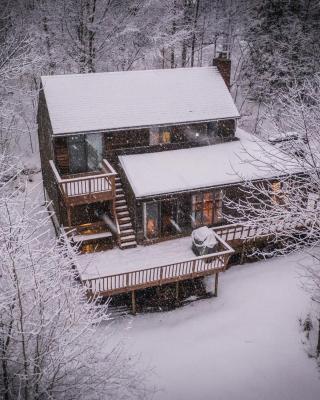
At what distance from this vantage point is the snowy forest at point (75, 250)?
1012 cm

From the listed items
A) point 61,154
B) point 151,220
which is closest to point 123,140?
point 61,154

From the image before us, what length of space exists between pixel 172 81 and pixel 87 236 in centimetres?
1020

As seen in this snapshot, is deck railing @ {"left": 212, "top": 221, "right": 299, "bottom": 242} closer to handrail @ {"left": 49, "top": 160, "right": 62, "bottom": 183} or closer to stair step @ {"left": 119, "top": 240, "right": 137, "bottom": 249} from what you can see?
stair step @ {"left": 119, "top": 240, "right": 137, "bottom": 249}

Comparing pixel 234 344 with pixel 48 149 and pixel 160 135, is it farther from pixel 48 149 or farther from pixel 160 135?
pixel 48 149

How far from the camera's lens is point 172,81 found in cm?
2289

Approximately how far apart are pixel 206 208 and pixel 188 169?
215 centimetres

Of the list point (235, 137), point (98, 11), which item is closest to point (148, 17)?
point (98, 11)

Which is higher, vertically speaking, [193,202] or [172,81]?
[172,81]

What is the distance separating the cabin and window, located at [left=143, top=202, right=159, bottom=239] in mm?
50

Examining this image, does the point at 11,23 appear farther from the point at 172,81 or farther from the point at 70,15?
→ the point at 172,81

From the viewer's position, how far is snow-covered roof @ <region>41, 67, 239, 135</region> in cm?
1994

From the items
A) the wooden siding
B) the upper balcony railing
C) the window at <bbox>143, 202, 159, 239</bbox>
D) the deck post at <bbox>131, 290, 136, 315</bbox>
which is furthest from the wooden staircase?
the wooden siding

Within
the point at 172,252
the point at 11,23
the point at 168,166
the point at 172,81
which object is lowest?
the point at 172,252

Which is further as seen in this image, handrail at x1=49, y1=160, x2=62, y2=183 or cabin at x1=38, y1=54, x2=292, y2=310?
cabin at x1=38, y1=54, x2=292, y2=310
